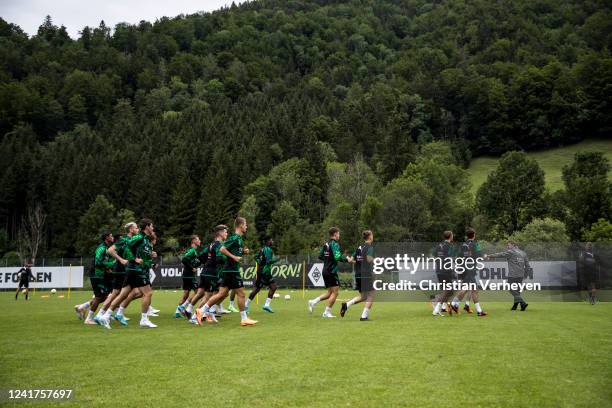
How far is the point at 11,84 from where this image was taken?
5738 inches

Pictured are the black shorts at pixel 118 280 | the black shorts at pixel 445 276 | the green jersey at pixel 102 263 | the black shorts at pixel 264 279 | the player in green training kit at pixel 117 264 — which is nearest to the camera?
the player in green training kit at pixel 117 264

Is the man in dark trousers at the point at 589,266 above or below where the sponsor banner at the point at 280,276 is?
above

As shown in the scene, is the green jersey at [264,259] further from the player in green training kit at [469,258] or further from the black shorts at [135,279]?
the player in green training kit at [469,258]

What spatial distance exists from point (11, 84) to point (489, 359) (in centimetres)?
15882

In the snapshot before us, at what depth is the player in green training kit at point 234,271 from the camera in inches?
571

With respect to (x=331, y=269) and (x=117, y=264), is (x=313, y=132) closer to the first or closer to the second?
(x=331, y=269)

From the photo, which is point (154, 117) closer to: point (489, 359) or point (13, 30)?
point (13, 30)

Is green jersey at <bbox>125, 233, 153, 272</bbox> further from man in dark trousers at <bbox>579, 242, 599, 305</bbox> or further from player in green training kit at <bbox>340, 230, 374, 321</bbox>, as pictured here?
man in dark trousers at <bbox>579, 242, 599, 305</bbox>

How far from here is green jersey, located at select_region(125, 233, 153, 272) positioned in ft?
48.3

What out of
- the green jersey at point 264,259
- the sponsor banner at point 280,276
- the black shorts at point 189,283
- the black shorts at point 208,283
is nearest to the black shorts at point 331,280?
the black shorts at point 208,283

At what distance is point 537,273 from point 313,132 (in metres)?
99.3

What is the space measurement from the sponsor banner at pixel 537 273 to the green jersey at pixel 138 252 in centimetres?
993

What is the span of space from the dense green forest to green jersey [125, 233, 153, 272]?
63.3m

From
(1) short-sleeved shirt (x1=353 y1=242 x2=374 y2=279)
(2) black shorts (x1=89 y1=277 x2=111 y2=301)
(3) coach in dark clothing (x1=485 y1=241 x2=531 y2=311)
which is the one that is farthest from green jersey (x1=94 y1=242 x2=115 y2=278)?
(3) coach in dark clothing (x1=485 y1=241 x2=531 y2=311)
